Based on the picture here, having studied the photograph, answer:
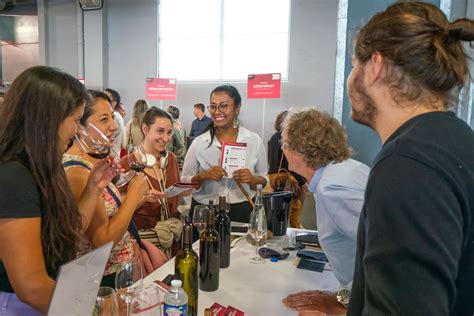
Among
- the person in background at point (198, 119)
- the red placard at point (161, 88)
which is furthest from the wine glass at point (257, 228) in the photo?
the person in background at point (198, 119)

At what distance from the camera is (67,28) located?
7691 mm

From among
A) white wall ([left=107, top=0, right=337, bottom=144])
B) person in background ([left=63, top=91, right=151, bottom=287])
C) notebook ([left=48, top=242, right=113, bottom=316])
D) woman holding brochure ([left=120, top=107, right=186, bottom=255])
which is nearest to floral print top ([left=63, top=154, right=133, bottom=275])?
person in background ([left=63, top=91, right=151, bottom=287])

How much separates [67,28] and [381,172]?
336 inches

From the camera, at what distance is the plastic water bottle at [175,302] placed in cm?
91

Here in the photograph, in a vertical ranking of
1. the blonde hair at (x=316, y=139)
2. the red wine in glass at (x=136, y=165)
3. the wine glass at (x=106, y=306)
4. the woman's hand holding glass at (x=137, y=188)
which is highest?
the blonde hair at (x=316, y=139)

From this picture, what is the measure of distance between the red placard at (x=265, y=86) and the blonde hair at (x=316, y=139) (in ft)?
12.4

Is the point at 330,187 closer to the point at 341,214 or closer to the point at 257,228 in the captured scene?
the point at 341,214

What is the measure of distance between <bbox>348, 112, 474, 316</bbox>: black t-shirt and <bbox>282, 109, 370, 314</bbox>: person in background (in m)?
0.62

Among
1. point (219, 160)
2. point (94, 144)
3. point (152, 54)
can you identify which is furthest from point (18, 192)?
point (152, 54)

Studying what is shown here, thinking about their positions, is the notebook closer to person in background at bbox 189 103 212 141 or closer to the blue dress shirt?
the blue dress shirt

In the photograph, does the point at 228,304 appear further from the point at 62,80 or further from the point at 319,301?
the point at 62,80

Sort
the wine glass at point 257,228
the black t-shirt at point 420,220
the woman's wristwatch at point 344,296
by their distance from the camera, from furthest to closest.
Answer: the wine glass at point 257,228, the woman's wristwatch at point 344,296, the black t-shirt at point 420,220

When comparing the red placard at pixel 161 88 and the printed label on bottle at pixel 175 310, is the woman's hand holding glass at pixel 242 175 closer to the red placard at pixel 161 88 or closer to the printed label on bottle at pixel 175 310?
the printed label on bottle at pixel 175 310

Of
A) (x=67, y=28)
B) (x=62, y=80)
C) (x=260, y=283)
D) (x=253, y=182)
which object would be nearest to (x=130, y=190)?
(x=62, y=80)
